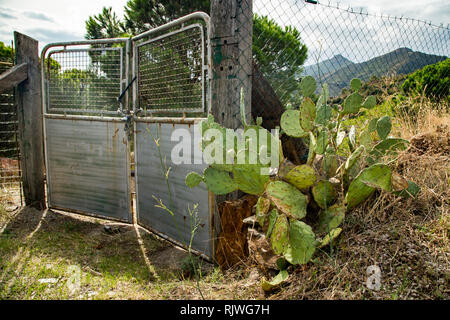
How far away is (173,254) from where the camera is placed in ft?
10.4

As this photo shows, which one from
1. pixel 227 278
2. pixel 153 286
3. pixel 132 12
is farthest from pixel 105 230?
pixel 132 12

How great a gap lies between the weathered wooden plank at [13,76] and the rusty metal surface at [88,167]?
1.93 ft

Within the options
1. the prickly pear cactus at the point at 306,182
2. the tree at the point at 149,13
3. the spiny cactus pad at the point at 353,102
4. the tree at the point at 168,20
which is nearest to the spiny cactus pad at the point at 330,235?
the prickly pear cactus at the point at 306,182

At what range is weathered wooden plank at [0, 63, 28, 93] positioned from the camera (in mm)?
3979

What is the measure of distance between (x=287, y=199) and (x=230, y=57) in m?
1.34

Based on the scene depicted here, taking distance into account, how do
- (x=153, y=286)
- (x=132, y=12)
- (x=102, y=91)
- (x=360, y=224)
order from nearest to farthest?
1. (x=360, y=224)
2. (x=153, y=286)
3. (x=102, y=91)
4. (x=132, y=12)

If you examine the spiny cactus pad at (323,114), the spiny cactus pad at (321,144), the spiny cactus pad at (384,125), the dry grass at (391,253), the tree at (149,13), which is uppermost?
the tree at (149,13)

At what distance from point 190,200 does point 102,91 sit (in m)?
2.07

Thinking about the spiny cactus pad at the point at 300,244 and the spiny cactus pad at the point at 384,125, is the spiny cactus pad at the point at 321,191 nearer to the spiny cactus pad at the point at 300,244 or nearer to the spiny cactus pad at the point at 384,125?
the spiny cactus pad at the point at 300,244

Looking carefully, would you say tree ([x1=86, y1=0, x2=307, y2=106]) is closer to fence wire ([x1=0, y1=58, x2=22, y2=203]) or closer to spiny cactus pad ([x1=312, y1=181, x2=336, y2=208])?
fence wire ([x1=0, y1=58, x2=22, y2=203])

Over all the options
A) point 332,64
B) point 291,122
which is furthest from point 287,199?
point 332,64

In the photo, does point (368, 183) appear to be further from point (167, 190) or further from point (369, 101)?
point (167, 190)

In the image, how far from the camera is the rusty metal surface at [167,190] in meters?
2.89
